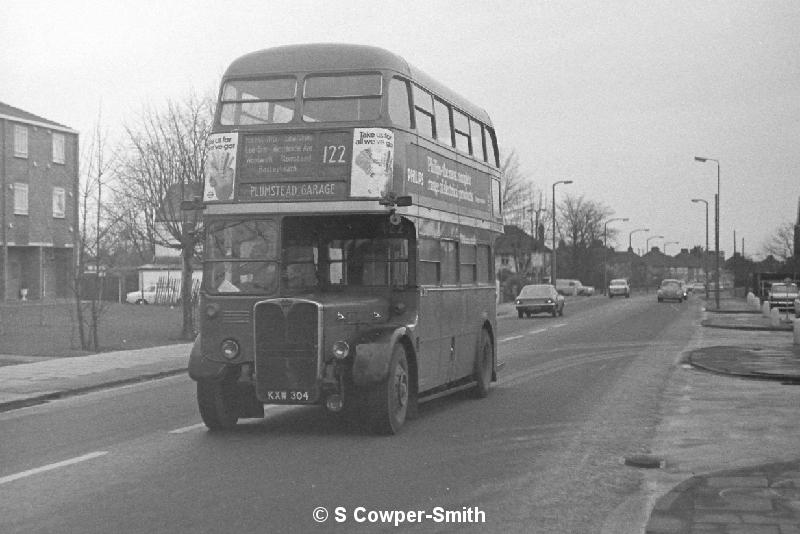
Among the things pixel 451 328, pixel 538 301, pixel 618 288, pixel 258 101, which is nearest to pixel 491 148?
pixel 451 328

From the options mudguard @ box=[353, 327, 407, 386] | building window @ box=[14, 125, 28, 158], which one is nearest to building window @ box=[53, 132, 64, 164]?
building window @ box=[14, 125, 28, 158]

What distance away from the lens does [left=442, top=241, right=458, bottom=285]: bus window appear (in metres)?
14.0

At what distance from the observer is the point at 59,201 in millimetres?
60031

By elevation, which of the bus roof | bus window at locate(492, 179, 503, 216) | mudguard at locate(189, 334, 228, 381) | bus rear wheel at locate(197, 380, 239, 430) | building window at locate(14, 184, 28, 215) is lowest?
bus rear wheel at locate(197, 380, 239, 430)

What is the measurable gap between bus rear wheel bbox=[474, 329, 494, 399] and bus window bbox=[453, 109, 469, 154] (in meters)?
2.78

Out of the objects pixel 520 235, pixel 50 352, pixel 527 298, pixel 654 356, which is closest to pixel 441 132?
pixel 654 356

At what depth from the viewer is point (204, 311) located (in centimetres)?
1173

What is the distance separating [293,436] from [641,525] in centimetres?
506

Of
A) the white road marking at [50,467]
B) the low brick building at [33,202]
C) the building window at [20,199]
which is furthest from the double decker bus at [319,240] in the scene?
the building window at [20,199]

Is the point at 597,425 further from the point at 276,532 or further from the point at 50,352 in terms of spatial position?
the point at 50,352

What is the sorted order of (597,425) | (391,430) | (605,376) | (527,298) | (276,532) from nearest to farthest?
(276,532)
(391,430)
(597,425)
(605,376)
(527,298)

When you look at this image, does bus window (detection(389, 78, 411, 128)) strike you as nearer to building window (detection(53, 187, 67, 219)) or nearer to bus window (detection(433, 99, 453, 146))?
bus window (detection(433, 99, 453, 146))

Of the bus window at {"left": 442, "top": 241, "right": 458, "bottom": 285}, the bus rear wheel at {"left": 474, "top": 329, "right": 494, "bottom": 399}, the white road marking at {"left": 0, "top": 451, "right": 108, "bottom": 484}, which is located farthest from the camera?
the bus rear wheel at {"left": 474, "top": 329, "right": 494, "bottom": 399}

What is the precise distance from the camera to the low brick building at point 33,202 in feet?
185
